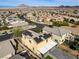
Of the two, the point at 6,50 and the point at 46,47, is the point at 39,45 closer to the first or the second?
the point at 46,47

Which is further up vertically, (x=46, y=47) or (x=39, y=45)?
(x=39, y=45)

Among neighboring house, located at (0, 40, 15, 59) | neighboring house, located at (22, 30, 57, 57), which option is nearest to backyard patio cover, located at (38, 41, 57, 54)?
neighboring house, located at (22, 30, 57, 57)

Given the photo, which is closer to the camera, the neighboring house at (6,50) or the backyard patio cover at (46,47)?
the neighboring house at (6,50)

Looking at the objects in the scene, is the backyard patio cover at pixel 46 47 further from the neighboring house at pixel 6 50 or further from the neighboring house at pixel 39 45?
the neighboring house at pixel 6 50

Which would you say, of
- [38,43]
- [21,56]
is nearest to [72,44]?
[38,43]

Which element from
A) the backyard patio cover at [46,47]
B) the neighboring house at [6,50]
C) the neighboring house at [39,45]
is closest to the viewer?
the neighboring house at [6,50]

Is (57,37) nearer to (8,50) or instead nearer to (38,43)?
(38,43)

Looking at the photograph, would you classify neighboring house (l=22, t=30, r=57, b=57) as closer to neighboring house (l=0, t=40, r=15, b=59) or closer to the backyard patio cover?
the backyard patio cover

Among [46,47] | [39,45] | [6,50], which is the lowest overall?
[46,47]

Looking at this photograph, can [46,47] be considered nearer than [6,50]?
No

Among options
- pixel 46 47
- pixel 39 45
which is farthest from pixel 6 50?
pixel 46 47

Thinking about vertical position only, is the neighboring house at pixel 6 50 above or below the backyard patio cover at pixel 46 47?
above

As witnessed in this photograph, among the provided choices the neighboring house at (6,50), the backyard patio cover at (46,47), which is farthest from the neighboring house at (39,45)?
the neighboring house at (6,50)
